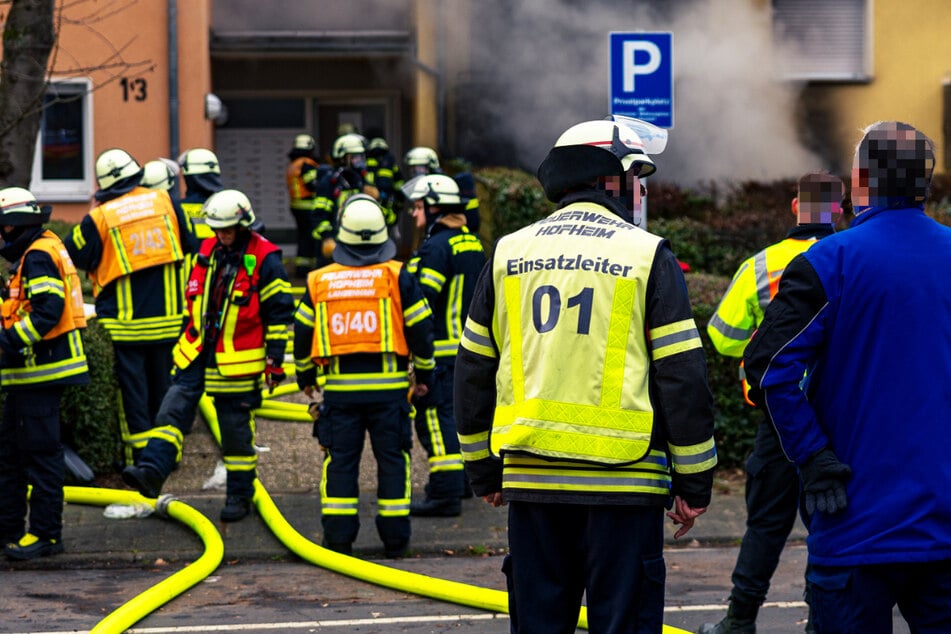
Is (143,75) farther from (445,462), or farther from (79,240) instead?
(445,462)

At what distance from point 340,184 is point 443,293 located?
5579mm

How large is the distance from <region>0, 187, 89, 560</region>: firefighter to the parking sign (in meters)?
3.51

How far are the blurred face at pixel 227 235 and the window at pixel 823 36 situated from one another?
1104 cm

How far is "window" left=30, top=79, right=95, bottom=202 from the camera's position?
16000 mm

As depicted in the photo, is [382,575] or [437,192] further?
[437,192]

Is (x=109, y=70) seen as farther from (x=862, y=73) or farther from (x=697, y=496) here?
(x=697, y=496)

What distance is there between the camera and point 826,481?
3738mm

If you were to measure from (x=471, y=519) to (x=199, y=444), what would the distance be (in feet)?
7.27

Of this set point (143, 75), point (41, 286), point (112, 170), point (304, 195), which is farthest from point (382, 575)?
point (143, 75)

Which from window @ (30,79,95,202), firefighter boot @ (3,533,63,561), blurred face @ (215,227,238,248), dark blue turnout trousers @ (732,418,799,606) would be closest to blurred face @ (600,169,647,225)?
dark blue turnout trousers @ (732,418,799,606)

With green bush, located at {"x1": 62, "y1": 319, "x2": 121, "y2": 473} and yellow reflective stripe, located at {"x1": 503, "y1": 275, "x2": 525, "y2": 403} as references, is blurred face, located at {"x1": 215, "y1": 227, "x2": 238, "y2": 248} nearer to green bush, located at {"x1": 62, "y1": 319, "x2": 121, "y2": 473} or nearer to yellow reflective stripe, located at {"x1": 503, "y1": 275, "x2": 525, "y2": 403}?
green bush, located at {"x1": 62, "y1": 319, "x2": 121, "y2": 473}

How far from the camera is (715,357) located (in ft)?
30.7

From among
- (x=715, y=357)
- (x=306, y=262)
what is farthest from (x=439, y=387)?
(x=306, y=262)

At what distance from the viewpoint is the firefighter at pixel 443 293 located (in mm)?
8469
